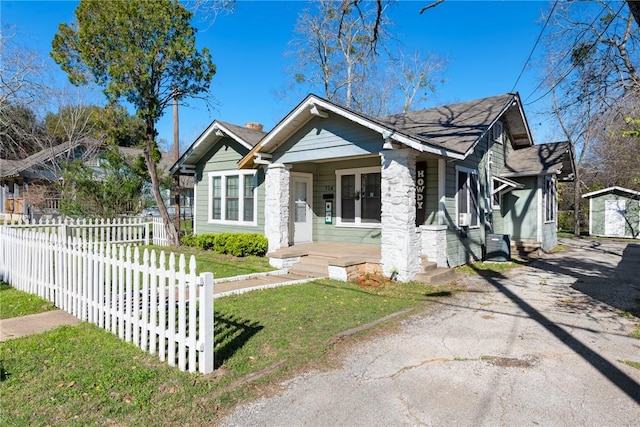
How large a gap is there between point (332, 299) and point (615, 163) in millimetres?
24956

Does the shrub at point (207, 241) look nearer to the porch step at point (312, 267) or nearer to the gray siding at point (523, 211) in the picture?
the porch step at point (312, 267)

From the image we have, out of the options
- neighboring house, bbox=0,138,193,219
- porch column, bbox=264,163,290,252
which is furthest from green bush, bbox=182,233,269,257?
neighboring house, bbox=0,138,193,219

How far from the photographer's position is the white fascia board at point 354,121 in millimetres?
7812

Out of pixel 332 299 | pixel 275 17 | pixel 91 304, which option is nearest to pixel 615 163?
pixel 275 17

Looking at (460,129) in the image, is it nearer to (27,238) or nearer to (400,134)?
(400,134)

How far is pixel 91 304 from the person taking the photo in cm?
511

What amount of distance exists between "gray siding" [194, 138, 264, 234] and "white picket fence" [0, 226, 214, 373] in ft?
21.8

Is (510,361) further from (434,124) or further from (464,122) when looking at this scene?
(434,124)

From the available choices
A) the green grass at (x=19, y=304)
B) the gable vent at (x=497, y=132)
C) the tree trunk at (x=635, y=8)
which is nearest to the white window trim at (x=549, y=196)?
the gable vent at (x=497, y=132)

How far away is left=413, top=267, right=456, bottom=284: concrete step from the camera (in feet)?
27.5

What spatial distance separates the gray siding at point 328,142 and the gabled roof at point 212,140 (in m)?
2.30

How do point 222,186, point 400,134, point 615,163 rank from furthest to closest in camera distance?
1. point 615,163
2. point 222,186
3. point 400,134

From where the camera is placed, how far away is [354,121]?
8.73 metres

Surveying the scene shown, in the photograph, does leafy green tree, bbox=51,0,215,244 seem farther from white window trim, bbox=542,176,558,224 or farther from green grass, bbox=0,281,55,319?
white window trim, bbox=542,176,558,224
